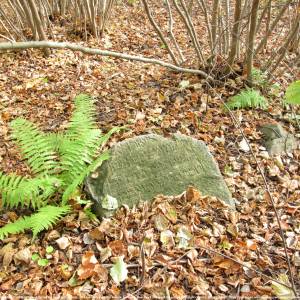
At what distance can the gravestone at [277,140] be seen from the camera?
346cm

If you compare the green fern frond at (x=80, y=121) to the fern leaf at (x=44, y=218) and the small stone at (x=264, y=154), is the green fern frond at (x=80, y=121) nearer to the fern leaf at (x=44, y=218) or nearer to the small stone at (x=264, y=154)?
the fern leaf at (x=44, y=218)

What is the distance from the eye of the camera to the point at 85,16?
581cm

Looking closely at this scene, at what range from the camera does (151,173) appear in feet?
9.20

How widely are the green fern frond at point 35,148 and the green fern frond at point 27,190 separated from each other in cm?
19

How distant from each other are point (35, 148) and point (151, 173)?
1108mm

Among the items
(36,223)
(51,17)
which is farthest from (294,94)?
(51,17)

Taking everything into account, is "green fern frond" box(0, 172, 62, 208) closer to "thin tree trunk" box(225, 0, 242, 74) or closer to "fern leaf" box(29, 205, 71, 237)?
"fern leaf" box(29, 205, 71, 237)

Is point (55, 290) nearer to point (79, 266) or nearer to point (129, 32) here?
point (79, 266)

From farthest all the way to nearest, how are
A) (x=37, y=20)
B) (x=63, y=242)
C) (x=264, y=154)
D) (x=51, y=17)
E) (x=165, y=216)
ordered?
1. (x=51, y=17)
2. (x=37, y=20)
3. (x=264, y=154)
4. (x=165, y=216)
5. (x=63, y=242)

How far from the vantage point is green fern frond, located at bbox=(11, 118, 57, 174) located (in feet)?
9.50

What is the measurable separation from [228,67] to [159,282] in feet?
9.43

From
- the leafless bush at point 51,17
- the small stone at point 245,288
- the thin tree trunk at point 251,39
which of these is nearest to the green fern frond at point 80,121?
the small stone at point 245,288

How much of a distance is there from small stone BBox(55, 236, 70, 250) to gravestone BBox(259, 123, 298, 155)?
7.24ft

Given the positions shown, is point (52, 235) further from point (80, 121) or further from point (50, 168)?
point (80, 121)
